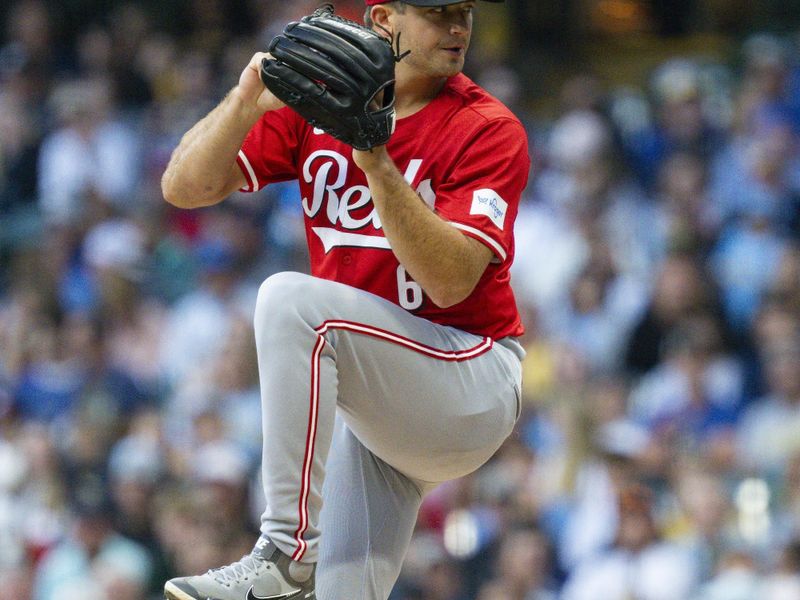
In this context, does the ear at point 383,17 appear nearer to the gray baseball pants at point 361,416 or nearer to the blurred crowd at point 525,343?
the gray baseball pants at point 361,416

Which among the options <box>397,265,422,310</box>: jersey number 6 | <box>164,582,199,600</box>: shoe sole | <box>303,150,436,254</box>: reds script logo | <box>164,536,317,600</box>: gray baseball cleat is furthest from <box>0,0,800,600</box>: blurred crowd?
<box>164,582,199,600</box>: shoe sole

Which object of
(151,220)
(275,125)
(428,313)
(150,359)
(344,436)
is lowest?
(150,359)

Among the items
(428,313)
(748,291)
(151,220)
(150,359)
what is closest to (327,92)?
(428,313)

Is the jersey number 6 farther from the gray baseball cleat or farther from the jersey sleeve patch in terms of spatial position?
the gray baseball cleat

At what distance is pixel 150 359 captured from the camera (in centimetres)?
833

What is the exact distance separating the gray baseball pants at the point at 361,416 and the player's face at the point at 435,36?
1.98 ft

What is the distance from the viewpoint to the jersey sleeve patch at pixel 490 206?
3.22 meters

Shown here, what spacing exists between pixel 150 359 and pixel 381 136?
18.2 ft

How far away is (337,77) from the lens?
2934mm

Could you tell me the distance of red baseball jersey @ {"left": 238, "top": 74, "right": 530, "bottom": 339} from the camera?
330 centimetres

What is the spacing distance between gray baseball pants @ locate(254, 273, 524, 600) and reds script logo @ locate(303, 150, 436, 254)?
254 millimetres

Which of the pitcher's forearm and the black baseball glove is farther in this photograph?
the pitcher's forearm

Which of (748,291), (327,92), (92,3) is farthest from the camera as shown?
(92,3)

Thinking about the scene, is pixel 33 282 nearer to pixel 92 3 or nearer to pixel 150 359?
pixel 150 359
